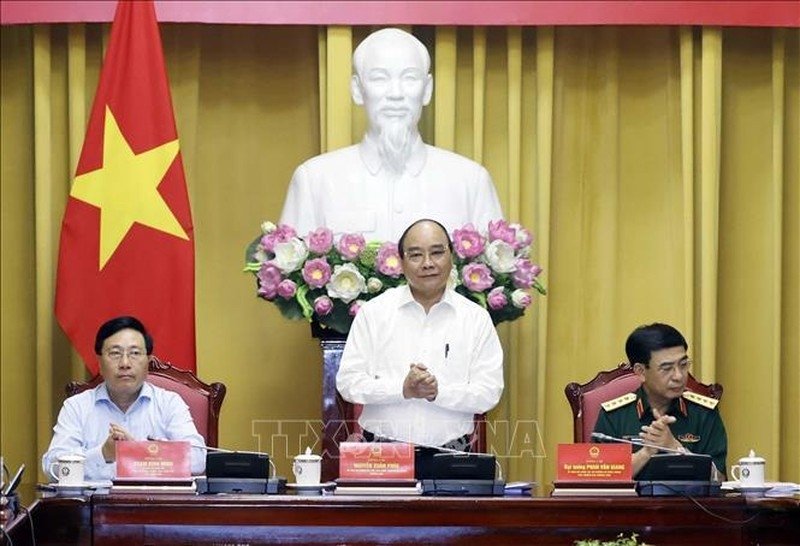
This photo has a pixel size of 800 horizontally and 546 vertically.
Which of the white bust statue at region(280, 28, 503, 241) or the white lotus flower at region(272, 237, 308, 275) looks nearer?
the white lotus flower at region(272, 237, 308, 275)

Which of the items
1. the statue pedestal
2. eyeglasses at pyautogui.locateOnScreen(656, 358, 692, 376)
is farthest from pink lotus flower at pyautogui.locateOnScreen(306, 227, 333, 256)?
eyeglasses at pyautogui.locateOnScreen(656, 358, 692, 376)

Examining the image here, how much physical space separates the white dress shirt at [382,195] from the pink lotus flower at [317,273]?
1.50 ft

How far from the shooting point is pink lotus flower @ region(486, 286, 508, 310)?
5.77 meters

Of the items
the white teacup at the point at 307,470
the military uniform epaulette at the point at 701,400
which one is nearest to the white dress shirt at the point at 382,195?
the military uniform epaulette at the point at 701,400

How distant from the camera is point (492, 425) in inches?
272

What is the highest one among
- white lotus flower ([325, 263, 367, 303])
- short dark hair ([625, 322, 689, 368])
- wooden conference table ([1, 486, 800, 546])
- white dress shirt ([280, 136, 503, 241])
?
white dress shirt ([280, 136, 503, 241])

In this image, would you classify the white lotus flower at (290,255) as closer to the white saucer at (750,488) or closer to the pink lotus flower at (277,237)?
the pink lotus flower at (277,237)

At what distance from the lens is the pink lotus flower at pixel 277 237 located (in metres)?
5.82

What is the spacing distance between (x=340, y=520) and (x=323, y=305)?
144 cm

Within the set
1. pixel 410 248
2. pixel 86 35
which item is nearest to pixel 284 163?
pixel 86 35

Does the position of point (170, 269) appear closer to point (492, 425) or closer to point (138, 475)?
point (492, 425)

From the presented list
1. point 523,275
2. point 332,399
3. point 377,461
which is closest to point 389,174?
point 523,275

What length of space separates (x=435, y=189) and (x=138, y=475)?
2.07 m

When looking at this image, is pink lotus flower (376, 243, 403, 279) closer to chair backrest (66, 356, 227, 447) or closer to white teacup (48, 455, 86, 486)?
chair backrest (66, 356, 227, 447)
